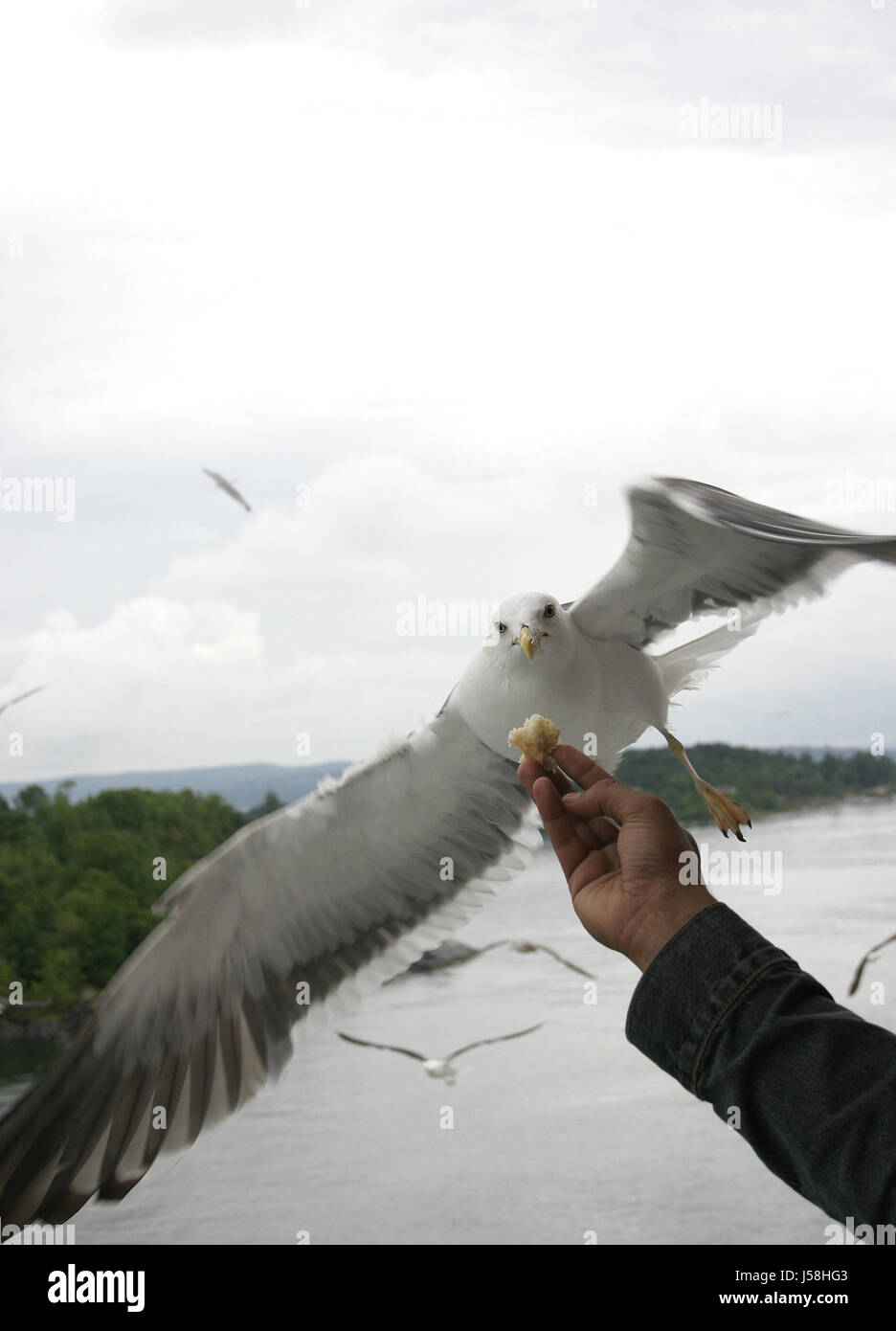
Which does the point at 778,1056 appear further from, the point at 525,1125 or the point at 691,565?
the point at 525,1125

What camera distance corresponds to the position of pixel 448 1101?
11148 mm

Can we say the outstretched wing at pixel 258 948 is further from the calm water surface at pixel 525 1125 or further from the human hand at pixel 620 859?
the calm water surface at pixel 525 1125

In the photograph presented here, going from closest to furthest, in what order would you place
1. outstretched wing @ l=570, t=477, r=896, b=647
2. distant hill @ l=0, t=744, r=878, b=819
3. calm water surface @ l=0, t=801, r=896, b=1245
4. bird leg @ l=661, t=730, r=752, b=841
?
outstretched wing @ l=570, t=477, r=896, b=647 → bird leg @ l=661, t=730, r=752, b=841 → distant hill @ l=0, t=744, r=878, b=819 → calm water surface @ l=0, t=801, r=896, b=1245

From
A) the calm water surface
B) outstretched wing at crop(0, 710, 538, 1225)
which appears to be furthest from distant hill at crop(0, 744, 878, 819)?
outstretched wing at crop(0, 710, 538, 1225)

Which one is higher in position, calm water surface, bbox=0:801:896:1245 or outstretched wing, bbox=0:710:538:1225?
outstretched wing, bbox=0:710:538:1225

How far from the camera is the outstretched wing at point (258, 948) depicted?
1.57 m

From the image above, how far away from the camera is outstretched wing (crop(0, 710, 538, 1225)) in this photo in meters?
1.57

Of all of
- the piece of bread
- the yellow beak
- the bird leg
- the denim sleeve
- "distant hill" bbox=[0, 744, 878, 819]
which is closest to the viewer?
the denim sleeve

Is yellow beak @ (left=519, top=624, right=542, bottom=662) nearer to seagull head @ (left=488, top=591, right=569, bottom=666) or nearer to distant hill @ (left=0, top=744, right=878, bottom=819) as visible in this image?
seagull head @ (left=488, top=591, right=569, bottom=666)

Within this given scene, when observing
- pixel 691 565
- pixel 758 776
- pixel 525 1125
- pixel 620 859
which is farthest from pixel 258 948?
pixel 525 1125

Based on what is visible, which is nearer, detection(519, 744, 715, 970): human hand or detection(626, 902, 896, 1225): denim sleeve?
detection(626, 902, 896, 1225): denim sleeve

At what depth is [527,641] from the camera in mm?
1505
